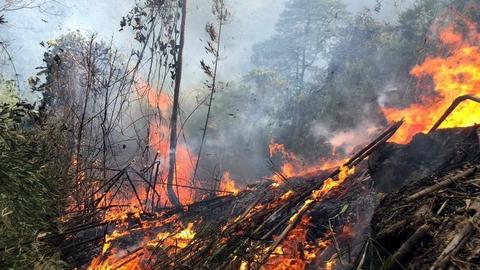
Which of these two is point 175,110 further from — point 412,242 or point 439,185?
point 412,242

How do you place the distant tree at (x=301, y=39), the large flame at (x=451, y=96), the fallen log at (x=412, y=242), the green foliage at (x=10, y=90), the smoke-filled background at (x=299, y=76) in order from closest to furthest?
1. the fallen log at (x=412, y=242)
2. the green foliage at (x=10, y=90)
3. the large flame at (x=451, y=96)
4. the smoke-filled background at (x=299, y=76)
5. the distant tree at (x=301, y=39)

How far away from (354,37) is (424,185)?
25.7m

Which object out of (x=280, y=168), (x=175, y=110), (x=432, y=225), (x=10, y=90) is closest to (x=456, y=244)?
(x=432, y=225)

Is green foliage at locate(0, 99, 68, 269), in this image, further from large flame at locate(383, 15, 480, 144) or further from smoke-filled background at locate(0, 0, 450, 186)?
large flame at locate(383, 15, 480, 144)

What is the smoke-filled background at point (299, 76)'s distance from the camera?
1981 cm

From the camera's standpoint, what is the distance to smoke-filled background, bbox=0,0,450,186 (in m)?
19.8

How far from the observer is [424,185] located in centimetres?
369

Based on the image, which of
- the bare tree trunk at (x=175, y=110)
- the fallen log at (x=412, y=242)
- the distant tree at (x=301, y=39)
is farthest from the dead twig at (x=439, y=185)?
the distant tree at (x=301, y=39)

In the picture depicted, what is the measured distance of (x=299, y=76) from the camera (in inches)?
1475

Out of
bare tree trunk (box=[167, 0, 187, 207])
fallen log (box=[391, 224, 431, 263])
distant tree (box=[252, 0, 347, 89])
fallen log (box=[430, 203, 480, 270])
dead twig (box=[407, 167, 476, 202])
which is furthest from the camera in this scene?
distant tree (box=[252, 0, 347, 89])

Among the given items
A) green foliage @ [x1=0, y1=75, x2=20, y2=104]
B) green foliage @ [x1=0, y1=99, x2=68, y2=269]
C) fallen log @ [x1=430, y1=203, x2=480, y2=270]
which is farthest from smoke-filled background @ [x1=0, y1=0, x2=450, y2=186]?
fallen log @ [x1=430, y1=203, x2=480, y2=270]

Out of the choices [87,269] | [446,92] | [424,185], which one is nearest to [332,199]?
[424,185]

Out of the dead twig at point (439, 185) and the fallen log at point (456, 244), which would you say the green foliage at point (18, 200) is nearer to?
the fallen log at point (456, 244)

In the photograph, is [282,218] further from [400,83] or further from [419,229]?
[400,83]
